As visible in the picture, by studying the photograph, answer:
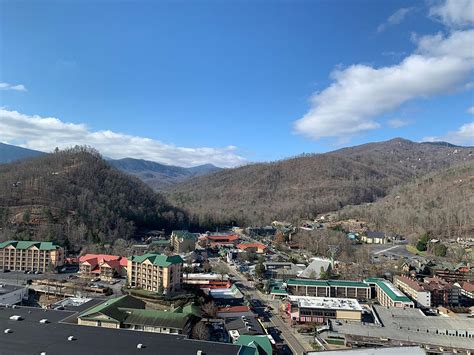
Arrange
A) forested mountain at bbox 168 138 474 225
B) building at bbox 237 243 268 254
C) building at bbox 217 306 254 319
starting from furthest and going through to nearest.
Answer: forested mountain at bbox 168 138 474 225 < building at bbox 237 243 268 254 < building at bbox 217 306 254 319

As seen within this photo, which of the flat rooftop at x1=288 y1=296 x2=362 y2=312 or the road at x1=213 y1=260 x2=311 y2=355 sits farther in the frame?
the flat rooftop at x1=288 y1=296 x2=362 y2=312

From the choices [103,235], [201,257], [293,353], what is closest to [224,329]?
[293,353]

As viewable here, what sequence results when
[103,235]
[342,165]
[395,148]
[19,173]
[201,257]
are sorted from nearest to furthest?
[201,257], [103,235], [19,173], [342,165], [395,148]

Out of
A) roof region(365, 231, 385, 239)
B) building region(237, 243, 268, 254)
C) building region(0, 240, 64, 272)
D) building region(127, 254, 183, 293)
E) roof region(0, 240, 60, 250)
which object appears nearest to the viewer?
building region(127, 254, 183, 293)

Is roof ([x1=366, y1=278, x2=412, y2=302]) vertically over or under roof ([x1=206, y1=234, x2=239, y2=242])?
under

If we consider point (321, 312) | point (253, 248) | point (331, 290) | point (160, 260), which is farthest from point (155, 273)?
point (253, 248)

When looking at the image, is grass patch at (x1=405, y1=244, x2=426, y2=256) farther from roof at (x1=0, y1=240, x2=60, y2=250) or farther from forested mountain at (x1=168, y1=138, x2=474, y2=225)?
roof at (x1=0, y1=240, x2=60, y2=250)

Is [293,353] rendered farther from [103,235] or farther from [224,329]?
[103,235]

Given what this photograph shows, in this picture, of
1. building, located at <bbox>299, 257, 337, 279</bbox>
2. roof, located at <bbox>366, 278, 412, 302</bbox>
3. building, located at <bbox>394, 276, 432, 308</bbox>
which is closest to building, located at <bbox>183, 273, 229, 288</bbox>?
building, located at <bbox>299, 257, 337, 279</bbox>
